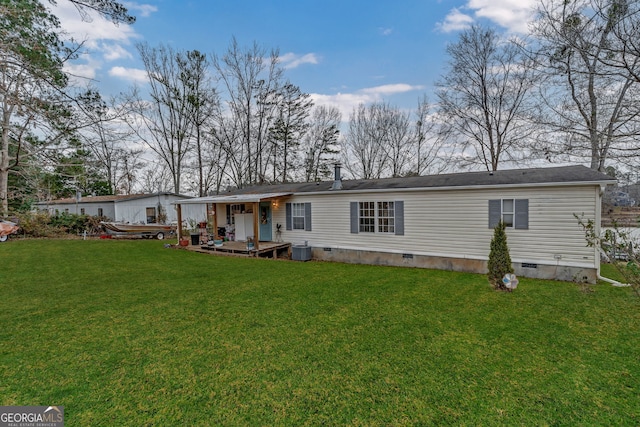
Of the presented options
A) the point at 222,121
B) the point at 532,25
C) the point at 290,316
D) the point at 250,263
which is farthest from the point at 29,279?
the point at 222,121

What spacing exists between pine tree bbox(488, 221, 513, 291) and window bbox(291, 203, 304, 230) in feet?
22.6

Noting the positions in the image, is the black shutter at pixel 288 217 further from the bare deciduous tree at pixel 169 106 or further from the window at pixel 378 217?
the bare deciduous tree at pixel 169 106

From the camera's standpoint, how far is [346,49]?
1566 cm

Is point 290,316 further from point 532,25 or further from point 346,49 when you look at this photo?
point 346,49

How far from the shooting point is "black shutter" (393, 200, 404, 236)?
31.4 feet

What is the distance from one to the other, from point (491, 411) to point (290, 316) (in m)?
3.13

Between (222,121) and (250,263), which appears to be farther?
(222,121)

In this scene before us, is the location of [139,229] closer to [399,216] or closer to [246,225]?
[246,225]

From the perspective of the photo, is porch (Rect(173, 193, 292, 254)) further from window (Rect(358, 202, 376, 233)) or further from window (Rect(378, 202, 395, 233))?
window (Rect(378, 202, 395, 233))

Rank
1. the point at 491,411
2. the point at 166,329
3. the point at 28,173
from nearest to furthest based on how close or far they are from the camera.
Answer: the point at 491,411 → the point at 166,329 → the point at 28,173

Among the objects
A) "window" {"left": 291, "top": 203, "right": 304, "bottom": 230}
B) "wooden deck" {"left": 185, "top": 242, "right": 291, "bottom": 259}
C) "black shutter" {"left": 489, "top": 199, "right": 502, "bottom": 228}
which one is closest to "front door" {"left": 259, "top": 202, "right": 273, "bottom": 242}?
"wooden deck" {"left": 185, "top": 242, "right": 291, "bottom": 259}

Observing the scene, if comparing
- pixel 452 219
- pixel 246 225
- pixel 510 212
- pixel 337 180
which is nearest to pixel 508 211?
pixel 510 212

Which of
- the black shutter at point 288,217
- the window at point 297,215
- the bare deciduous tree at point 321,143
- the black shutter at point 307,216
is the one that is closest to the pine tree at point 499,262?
the black shutter at point 307,216

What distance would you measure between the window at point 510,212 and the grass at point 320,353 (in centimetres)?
177
